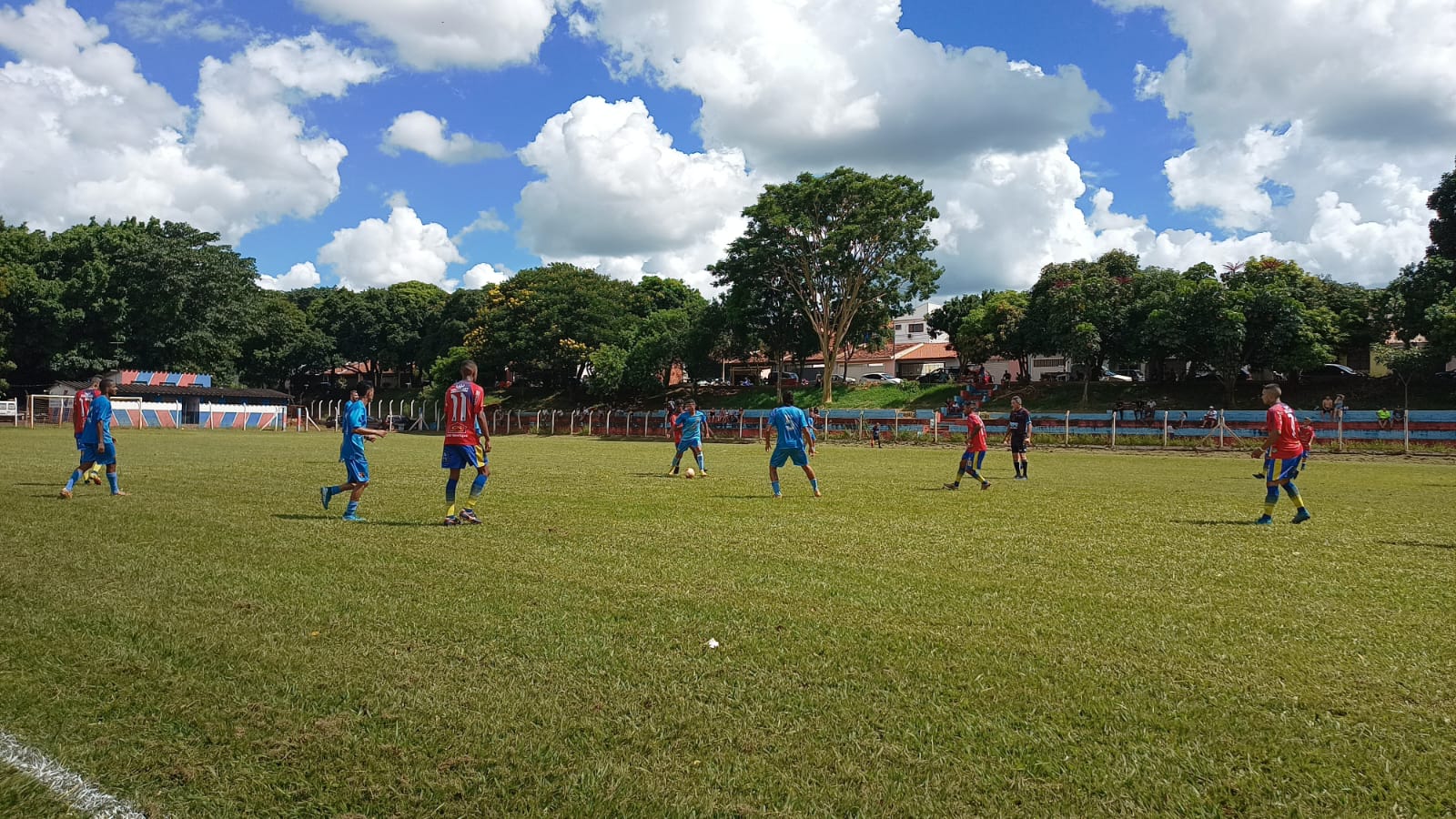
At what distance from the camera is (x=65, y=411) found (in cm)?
5334

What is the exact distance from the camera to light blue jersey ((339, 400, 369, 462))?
36.2 feet

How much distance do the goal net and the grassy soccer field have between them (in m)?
50.3

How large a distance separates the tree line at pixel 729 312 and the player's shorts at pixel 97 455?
38.2 meters

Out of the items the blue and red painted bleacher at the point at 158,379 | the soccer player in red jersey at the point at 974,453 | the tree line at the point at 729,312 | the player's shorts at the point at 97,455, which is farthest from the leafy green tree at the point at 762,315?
the player's shorts at the point at 97,455

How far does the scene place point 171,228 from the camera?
214ft

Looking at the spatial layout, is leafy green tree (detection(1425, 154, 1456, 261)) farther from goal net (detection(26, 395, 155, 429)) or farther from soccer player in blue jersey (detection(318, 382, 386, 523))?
goal net (detection(26, 395, 155, 429))

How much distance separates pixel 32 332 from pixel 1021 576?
224ft

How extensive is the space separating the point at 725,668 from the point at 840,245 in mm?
44382

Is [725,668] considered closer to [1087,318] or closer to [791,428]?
[791,428]

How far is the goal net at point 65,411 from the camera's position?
51844 mm

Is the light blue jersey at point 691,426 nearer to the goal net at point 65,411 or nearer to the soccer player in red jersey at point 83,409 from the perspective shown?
the soccer player in red jersey at point 83,409

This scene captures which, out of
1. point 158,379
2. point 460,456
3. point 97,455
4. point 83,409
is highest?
point 158,379

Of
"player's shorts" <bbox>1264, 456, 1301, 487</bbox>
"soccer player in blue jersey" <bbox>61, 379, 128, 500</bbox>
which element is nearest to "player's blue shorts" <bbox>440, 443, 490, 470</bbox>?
"soccer player in blue jersey" <bbox>61, 379, 128, 500</bbox>

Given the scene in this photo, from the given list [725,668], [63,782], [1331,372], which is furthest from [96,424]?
[1331,372]
